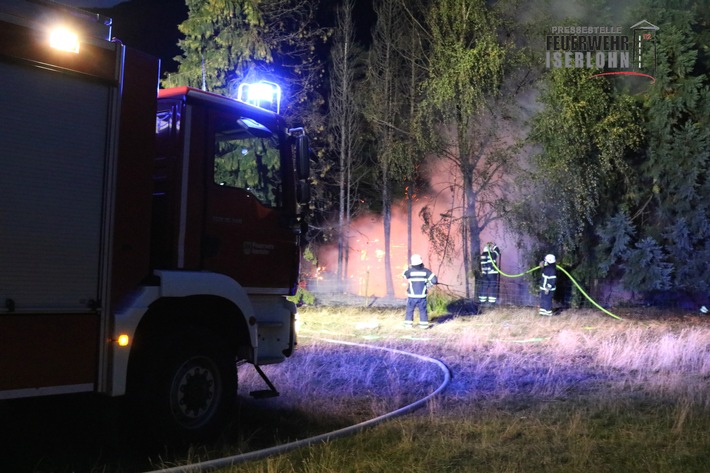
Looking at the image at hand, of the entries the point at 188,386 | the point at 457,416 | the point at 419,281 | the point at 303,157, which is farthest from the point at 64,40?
the point at 419,281

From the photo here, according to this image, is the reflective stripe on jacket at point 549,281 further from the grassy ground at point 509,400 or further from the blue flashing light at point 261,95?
the blue flashing light at point 261,95

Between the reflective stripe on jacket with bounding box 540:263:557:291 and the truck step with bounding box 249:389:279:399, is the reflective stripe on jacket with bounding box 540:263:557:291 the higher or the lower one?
the higher one

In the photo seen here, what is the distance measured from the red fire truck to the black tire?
0.01 meters

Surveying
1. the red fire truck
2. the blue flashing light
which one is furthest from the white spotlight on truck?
the blue flashing light

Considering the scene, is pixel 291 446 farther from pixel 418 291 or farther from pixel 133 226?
pixel 418 291

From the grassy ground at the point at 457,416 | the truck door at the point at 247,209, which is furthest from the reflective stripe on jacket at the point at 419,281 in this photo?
the truck door at the point at 247,209

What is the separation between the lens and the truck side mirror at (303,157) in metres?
5.85

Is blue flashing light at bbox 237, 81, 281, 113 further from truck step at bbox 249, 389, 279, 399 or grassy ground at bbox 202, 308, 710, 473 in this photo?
grassy ground at bbox 202, 308, 710, 473

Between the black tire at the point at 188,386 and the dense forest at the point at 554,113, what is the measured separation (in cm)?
1168

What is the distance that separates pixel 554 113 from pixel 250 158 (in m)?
12.8

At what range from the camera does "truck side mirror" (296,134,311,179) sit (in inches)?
230

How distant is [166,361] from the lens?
4.89 meters

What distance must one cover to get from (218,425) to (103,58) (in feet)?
9.30

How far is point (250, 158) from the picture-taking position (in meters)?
5.95
